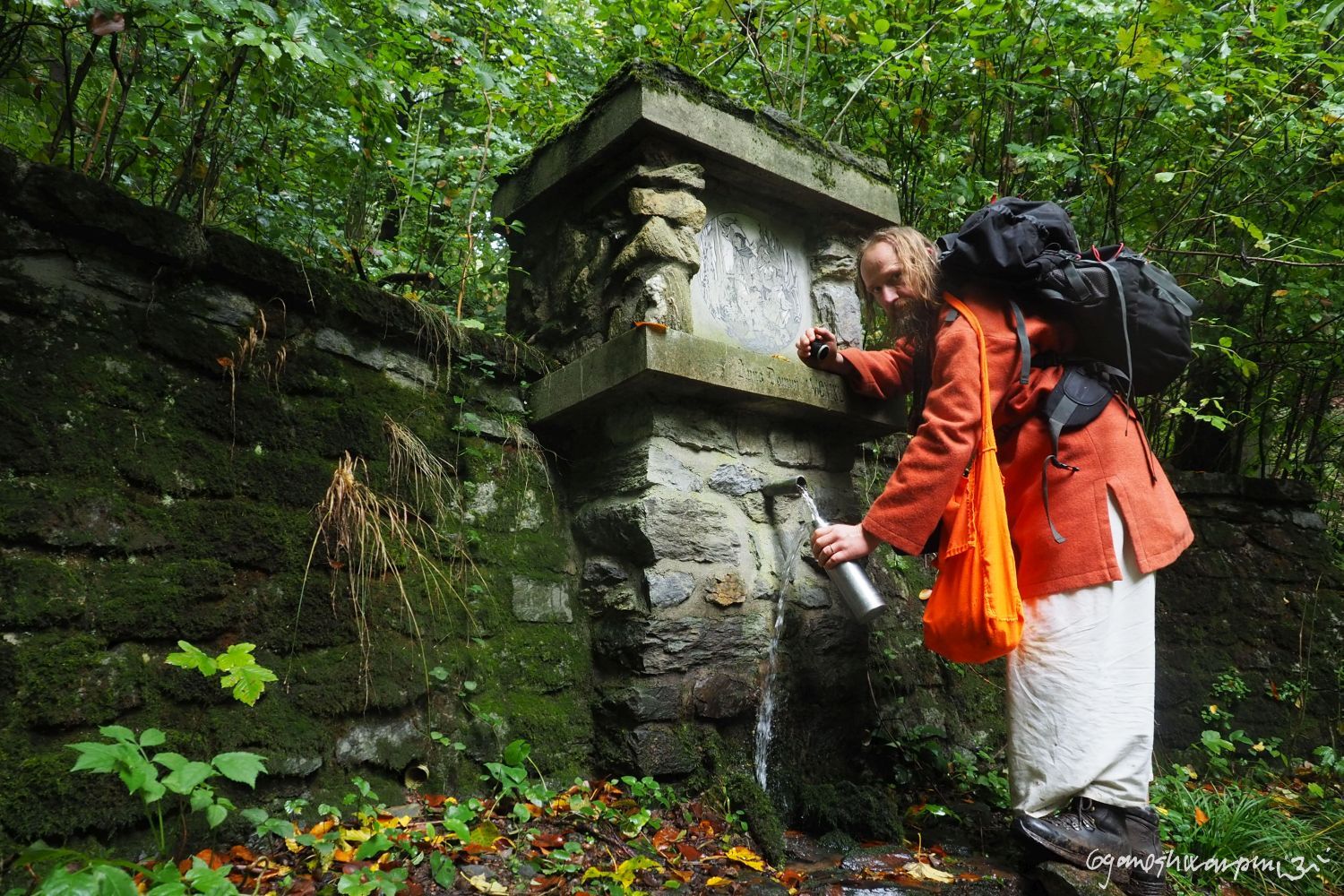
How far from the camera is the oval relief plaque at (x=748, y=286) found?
9.36 feet

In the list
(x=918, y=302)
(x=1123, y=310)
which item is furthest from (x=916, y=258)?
(x=1123, y=310)

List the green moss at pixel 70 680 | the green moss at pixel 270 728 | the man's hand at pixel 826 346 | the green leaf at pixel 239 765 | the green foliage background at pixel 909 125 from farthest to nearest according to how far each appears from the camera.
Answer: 1. the green foliage background at pixel 909 125
2. the man's hand at pixel 826 346
3. the green moss at pixel 270 728
4. the green moss at pixel 70 680
5. the green leaf at pixel 239 765

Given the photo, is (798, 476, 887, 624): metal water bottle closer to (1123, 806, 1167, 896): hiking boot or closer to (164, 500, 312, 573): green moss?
(1123, 806, 1167, 896): hiking boot

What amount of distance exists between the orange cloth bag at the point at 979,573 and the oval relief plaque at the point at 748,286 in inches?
39.4

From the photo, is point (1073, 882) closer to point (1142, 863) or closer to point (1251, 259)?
point (1142, 863)

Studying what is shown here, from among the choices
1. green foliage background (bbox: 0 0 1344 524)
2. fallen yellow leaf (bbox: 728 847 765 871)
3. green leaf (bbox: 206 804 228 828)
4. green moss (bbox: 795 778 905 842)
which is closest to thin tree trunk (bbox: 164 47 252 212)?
green foliage background (bbox: 0 0 1344 524)

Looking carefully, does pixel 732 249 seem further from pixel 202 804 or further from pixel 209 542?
pixel 202 804

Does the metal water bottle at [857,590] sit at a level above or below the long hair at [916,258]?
below

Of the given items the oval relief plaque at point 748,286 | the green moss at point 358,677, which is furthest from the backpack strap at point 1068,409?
the green moss at point 358,677

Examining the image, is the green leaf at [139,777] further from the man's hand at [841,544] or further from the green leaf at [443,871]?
the man's hand at [841,544]

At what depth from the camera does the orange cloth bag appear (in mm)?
1928

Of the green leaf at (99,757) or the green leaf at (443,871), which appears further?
the green leaf at (443,871)

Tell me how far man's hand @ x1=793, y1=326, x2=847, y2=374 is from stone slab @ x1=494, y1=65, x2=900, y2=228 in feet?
1.97

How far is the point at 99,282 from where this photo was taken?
1945mm
